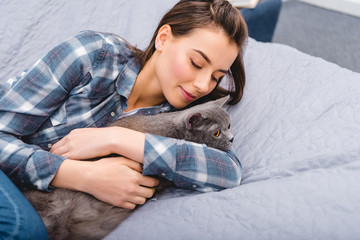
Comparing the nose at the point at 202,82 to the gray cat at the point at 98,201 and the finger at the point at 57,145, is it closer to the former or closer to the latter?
the gray cat at the point at 98,201

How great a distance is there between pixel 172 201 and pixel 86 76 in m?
0.52

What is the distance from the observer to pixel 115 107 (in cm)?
119

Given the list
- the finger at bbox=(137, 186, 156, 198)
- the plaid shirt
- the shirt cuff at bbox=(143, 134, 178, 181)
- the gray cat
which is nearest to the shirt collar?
the plaid shirt

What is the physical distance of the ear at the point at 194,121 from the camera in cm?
108

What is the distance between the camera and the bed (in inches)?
33.1

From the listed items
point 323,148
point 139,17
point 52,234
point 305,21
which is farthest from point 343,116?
point 305,21

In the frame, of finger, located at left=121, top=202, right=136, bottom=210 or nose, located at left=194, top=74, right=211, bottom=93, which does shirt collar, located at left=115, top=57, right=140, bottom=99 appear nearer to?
nose, located at left=194, top=74, right=211, bottom=93

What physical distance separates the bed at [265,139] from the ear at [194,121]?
22cm

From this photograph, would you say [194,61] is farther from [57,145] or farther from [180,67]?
[57,145]

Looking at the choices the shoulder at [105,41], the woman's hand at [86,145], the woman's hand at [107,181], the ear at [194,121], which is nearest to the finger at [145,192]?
the woman's hand at [107,181]

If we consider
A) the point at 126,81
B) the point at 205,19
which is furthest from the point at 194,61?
the point at 126,81

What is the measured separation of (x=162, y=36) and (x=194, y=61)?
206 millimetres

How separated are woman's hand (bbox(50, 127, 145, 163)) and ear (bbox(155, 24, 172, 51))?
1.22 feet

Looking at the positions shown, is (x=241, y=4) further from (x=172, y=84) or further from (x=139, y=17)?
(x=172, y=84)
